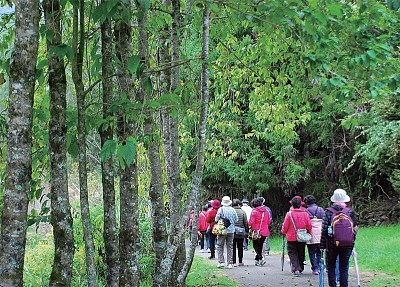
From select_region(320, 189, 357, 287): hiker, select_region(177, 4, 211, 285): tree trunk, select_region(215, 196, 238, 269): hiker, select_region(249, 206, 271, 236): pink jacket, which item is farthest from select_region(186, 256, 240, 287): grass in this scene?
select_region(177, 4, 211, 285): tree trunk

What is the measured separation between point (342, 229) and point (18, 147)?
255 inches

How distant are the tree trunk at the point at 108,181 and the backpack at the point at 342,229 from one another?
4629mm

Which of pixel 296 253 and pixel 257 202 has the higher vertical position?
pixel 257 202

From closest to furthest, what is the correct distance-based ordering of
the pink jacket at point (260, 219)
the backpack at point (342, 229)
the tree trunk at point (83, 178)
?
the tree trunk at point (83, 178) < the backpack at point (342, 229) < the pink jacket at point (260, 219)

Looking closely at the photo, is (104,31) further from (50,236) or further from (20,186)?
(50,236)

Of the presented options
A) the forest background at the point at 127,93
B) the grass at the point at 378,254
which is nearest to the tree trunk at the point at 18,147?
the forest background at the point at 127,93

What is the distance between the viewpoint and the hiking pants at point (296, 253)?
13362 mm

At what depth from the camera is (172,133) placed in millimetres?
8883

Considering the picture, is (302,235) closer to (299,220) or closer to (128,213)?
(299,220)

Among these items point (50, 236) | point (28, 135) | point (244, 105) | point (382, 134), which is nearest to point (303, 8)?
point (28, 135)

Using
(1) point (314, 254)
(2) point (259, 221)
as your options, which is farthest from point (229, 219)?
(1) point (314, 254)

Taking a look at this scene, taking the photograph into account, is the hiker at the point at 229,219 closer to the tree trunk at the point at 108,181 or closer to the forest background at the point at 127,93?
the forest background at the point at 127,93

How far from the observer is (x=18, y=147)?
4.30 m

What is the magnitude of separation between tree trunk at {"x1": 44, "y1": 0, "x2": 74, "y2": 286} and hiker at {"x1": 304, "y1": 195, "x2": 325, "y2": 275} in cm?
871
